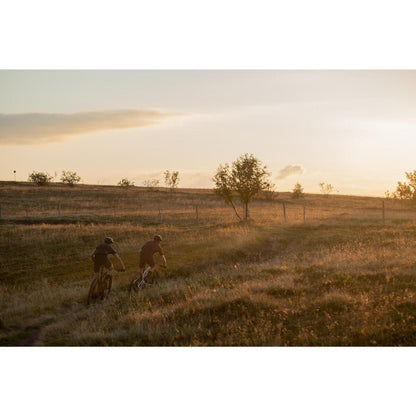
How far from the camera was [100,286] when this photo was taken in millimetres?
11703

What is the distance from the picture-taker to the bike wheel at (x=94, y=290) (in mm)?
11578

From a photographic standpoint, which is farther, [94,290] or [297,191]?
[297,191]

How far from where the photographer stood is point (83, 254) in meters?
20.0

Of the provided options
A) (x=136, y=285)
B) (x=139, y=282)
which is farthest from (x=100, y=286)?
(x=139, y=282)

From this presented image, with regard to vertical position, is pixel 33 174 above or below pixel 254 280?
above

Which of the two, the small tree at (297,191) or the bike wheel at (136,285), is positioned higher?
the small tree at (297,191)

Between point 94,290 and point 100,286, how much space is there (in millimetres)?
250

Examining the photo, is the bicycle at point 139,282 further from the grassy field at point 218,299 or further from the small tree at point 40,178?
the small tree at point 40,178

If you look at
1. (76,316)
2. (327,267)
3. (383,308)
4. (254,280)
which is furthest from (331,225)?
(76,316)

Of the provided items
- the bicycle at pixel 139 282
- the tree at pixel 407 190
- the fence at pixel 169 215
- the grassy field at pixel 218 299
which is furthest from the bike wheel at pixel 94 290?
the tree at pixel 407 190

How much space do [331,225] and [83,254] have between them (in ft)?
71.3

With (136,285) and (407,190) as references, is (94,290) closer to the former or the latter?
(136,285)

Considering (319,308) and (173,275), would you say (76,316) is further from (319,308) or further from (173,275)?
(319,308)

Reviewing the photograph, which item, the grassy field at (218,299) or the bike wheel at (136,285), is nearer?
the grassy field at (218,299)
